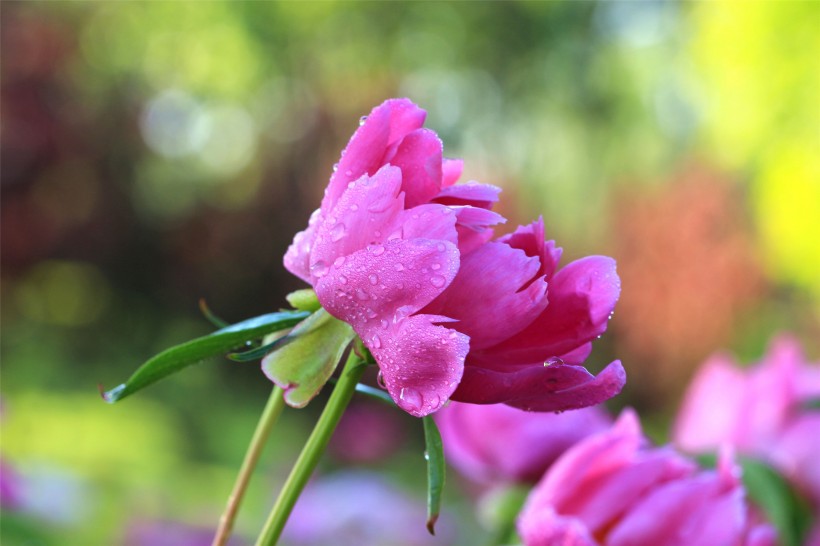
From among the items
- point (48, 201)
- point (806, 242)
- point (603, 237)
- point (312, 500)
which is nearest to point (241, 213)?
point (48, 201)

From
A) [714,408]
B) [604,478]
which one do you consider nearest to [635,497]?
[604,478]

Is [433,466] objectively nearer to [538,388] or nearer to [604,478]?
[538,388]

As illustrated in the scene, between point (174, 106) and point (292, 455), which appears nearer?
point (292, 455)

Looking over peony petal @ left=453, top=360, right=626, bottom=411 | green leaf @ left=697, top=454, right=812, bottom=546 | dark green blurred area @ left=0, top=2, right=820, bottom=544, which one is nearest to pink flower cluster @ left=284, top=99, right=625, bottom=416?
peony petal @ left=453, top=360, right=626, bottom=411

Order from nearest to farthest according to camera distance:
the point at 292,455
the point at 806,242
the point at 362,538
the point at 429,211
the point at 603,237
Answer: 1. the point at 429,211
2. the point at 362,538
3. the point at 292,455
4. the point at 603,237
5. the point at 806,242

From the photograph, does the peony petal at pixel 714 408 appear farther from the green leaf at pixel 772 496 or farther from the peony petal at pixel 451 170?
the peony petal at pixel 451 170

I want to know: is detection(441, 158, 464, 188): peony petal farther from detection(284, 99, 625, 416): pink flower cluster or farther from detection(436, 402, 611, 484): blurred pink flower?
detection(436, 402, 611, 484): blurred pink flower

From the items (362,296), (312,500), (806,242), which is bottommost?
(806,242)

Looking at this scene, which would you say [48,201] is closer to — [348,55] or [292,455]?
[292,455]
